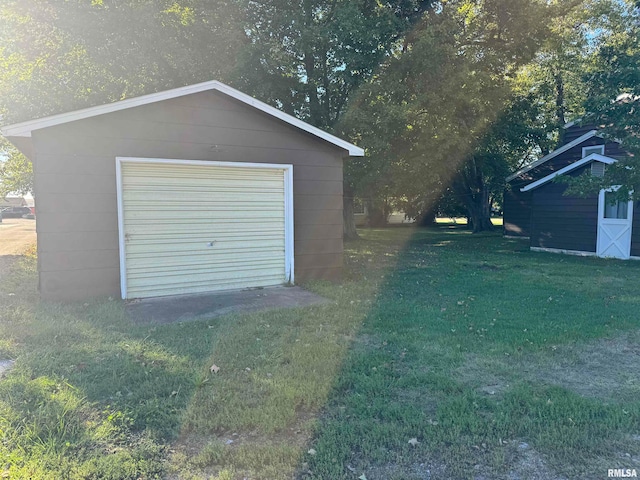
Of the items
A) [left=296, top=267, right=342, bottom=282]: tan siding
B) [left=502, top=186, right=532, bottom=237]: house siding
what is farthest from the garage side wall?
[left=502, top=186, right=532, bottom=237]: house siding

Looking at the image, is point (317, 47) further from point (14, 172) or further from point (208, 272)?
point (14, 172)

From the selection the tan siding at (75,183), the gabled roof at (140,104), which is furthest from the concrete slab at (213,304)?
the gabled roof at (140,104)

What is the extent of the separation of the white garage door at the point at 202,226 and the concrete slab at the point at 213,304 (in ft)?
1.14

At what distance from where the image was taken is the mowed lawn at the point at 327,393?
2.62 m

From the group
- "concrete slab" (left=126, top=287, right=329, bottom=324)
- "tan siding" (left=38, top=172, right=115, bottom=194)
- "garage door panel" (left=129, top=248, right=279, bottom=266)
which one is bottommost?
"concrete slab" (left=126, top=287, right=329, bottom=324)

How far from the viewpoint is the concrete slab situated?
5.86 meters

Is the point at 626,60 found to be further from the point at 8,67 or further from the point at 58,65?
the point at 8,67

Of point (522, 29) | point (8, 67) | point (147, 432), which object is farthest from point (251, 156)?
point (522, 29)

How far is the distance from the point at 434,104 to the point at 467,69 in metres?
1.33

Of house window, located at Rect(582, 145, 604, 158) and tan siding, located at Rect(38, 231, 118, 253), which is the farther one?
house window, located at Rect(582, 145, 604, 158)

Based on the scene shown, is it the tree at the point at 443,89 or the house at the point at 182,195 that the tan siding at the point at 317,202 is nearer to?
the house at the point at 182,195

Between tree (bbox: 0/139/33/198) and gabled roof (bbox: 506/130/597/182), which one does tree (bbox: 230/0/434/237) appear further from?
tree (bbox: 0/139/33/198)

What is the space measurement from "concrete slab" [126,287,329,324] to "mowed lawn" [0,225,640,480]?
1.10 ft

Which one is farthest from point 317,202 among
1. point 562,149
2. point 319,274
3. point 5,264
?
point 562,149
